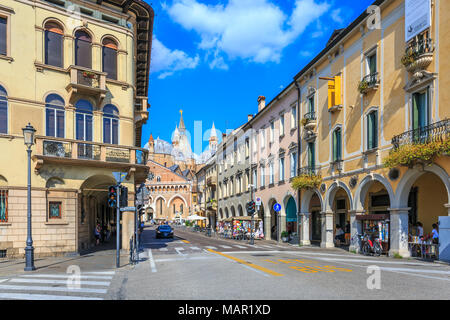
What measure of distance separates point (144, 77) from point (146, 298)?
24.2m

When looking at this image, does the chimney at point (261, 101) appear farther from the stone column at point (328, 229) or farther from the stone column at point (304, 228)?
the stone column at point (328, 229)

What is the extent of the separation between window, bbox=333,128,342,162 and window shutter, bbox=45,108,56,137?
1581 centimetres

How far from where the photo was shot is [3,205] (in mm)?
16797

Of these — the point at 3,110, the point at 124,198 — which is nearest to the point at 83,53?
the point at 3,110

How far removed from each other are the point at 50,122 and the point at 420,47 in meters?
17.2

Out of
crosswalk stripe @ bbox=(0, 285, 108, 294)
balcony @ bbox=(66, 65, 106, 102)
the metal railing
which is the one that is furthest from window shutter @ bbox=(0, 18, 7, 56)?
the metal railing

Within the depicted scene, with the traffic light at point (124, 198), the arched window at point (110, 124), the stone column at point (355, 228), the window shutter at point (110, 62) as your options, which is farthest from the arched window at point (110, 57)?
the stone column at point (355, 228)

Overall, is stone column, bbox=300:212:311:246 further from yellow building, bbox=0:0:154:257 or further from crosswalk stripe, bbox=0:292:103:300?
crosswalk stripe, bbox=0:292:103:300

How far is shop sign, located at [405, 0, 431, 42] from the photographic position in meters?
15.6

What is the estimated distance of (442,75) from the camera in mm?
14984

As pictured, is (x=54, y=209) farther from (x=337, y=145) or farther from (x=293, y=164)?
(x=293, y=164)

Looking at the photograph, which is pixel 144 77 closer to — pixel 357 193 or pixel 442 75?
pixel 357 193

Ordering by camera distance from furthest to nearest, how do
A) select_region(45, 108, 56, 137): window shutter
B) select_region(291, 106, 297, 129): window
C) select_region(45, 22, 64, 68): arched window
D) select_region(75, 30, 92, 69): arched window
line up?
select_region(291, 106, 297, 129): window < select_region(75, 30, 92, 69): arched window < select_region(45, 22, 64, 68): arched window < select_region(45, 108, 56, 137): window shutter
